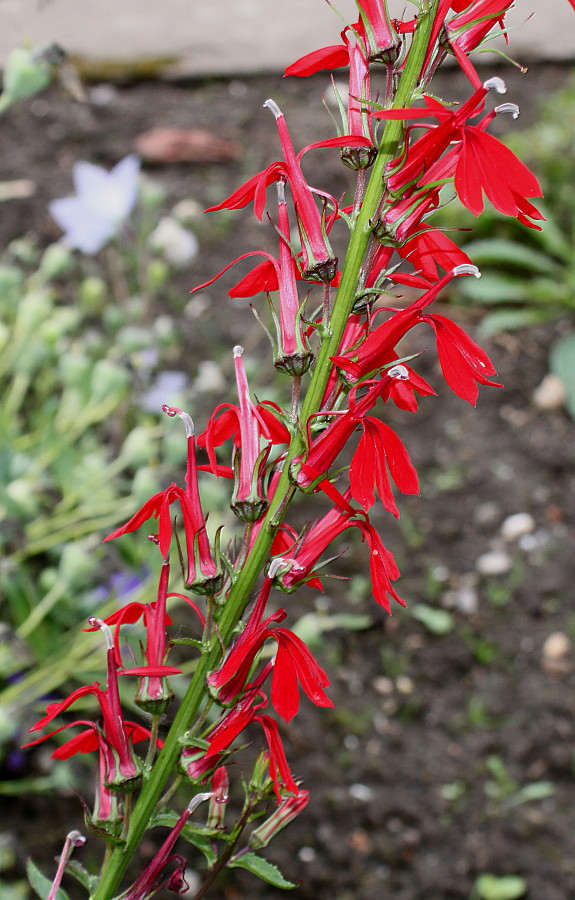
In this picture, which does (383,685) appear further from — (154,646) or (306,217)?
(306,217)

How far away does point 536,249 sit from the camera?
2766 mm

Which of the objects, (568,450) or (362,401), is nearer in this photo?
(362,401)

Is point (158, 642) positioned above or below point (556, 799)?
above

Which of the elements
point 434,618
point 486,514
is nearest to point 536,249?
point 486,514

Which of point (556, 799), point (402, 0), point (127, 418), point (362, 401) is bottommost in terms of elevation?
point (556, 799)

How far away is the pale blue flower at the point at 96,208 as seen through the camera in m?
1.83

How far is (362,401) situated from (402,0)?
318 centimetres

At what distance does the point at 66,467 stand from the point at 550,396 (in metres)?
1.31

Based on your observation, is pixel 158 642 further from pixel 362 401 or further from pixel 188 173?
pixel 188 173

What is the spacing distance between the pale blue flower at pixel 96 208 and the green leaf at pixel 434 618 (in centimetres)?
99

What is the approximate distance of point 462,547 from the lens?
2.05m

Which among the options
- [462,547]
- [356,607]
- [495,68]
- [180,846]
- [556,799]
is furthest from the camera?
[495,68]

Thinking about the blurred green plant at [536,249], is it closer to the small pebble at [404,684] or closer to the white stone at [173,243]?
the white stone at [173,243]

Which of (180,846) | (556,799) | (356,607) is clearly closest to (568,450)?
(356,607)
